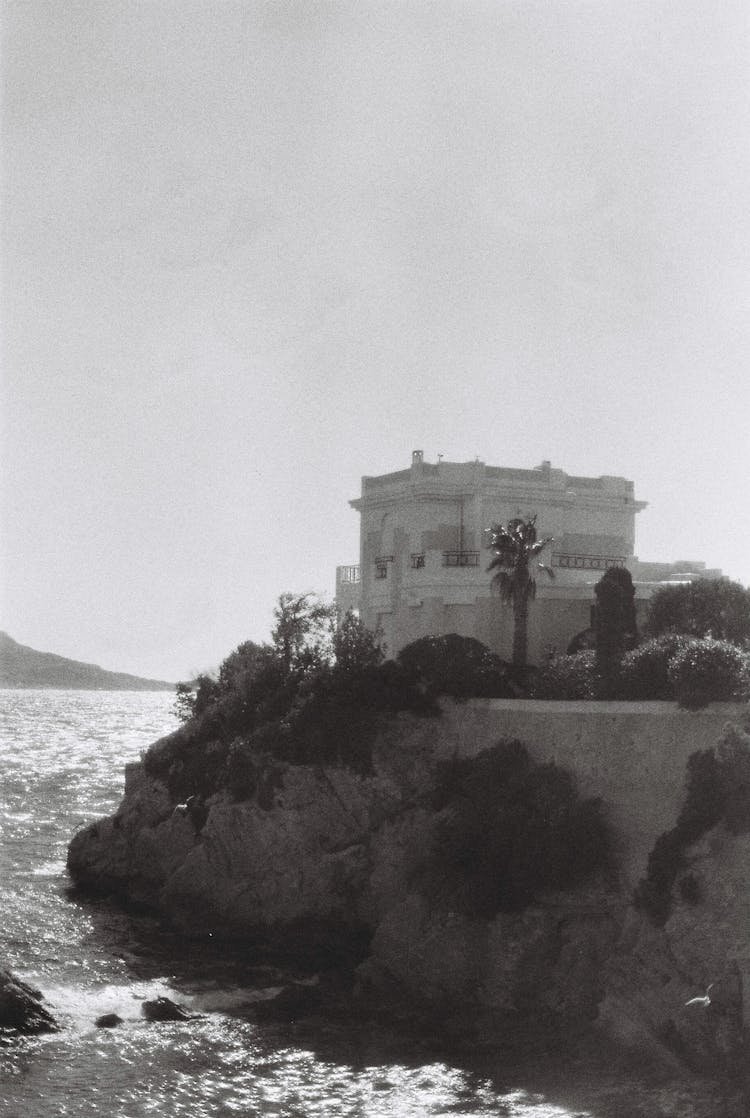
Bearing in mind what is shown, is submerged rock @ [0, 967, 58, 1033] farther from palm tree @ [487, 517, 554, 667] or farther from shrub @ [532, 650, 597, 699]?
palm tree @ [487, 517, 554, 667]

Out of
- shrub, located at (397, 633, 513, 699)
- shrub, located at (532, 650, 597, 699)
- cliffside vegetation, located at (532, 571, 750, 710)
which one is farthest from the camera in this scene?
shrub, located at (397, 633, 513, 699)

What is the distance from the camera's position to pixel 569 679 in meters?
46.6

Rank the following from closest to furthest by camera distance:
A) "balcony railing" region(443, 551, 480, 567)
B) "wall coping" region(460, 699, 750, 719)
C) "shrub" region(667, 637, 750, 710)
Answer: "wall coping" region(460, 699, 750, 719) → "shrub" region(667, 637, 750, 710) → "balcony railing" region(443, 551, 480, 567)

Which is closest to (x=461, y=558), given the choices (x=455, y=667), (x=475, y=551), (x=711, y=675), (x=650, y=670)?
(x=475, y=551)

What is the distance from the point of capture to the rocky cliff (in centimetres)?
3538

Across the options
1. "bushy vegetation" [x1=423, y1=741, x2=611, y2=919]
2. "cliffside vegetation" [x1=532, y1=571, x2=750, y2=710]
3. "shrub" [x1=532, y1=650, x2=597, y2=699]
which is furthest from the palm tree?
"bushy vegetation" [x1=423, y1=741, x2=611, y2=919]

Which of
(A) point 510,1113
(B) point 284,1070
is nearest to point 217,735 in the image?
(B) point 284,1070

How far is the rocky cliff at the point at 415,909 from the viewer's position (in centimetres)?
3538

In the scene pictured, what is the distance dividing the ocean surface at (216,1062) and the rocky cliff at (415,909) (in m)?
2.09

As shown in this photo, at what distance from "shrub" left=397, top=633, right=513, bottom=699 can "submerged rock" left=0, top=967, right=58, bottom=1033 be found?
17927 mm

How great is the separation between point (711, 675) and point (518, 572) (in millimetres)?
12663

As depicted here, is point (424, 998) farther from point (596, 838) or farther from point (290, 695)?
point (290, 695)

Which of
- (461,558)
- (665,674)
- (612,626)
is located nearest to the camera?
(665,674)

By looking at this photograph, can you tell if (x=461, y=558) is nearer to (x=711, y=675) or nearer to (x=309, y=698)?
(x=309, y=698)
